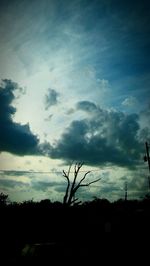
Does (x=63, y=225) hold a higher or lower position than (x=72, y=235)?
higher

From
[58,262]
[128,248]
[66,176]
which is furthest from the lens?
[66,176]

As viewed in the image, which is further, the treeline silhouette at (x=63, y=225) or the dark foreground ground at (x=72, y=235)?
the treeline silhouette at (x=63, y=225)

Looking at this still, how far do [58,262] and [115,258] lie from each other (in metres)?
3.91

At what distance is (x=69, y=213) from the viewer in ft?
82.8

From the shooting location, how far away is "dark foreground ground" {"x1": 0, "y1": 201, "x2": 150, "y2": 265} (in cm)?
1191

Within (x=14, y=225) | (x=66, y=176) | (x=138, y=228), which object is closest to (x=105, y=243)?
(x=138, y=228)

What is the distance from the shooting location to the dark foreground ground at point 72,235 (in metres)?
11.9

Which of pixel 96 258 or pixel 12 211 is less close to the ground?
pixel 12 211

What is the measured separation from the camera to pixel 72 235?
2208 centimetres

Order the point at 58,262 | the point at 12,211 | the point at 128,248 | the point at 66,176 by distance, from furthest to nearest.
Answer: the point at 66,176
the point at 12,211
the point at 128,248
the point at 58,262

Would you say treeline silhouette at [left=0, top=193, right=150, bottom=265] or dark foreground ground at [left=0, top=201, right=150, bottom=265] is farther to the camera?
treeline silhouette at [left=0, top=193, right=150, bottom=265]

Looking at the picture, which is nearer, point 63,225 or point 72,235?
point 72,235

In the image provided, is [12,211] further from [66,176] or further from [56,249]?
[56,249]

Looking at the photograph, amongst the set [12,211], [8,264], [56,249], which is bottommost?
[8,264]
